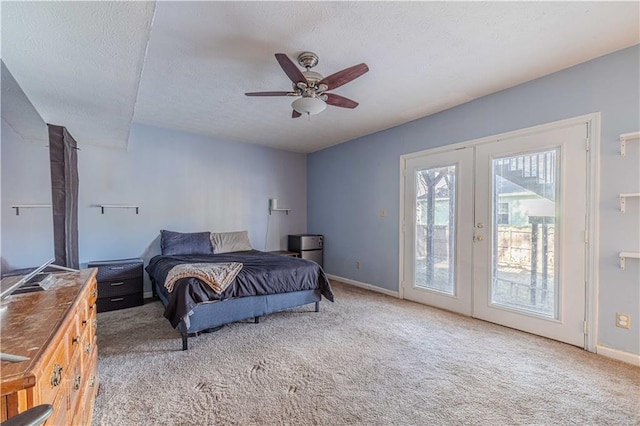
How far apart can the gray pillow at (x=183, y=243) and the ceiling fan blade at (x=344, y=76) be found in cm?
311

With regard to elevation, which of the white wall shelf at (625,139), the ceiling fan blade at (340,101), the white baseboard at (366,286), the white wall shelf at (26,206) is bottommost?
the white baseboard at (366,286)

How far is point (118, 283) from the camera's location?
3652 millimetres

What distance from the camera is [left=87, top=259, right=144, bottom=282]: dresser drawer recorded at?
356cm

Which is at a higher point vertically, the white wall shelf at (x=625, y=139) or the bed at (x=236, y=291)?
the white wall shelf at (x=625, y=139)

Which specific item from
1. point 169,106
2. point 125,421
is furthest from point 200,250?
point 125,421

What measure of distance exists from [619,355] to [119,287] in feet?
16.9

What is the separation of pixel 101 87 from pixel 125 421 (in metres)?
2.21

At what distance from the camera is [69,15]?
1346 mm

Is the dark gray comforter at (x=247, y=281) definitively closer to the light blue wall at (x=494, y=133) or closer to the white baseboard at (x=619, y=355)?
the light blue wall at (x=494, y=133)

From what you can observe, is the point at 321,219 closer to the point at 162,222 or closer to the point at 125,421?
the point at 162,222

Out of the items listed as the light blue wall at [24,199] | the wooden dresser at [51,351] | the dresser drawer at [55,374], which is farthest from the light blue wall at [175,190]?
the dresser drawer at [55,374]

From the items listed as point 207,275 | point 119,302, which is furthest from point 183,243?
point 207,275

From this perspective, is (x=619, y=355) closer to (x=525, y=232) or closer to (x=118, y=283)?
(x=525, y=232)

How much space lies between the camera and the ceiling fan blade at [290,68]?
199 cm
